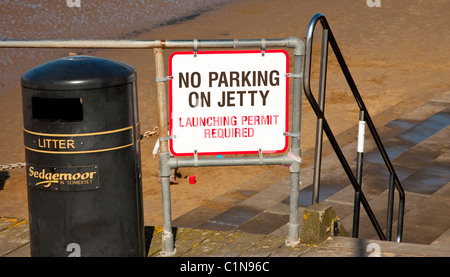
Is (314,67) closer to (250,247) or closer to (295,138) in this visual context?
(250,247)

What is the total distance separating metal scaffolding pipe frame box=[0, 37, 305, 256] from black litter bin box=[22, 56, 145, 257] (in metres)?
0.18

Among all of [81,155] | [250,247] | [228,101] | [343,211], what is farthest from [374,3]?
[81,155]

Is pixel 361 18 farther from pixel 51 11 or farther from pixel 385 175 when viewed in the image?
pixel 385 175

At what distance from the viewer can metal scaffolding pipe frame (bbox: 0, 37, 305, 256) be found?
5.21 metres

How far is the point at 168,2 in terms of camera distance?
2692cm

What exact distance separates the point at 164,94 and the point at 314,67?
1350 cm

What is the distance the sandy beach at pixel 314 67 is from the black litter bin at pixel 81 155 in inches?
196

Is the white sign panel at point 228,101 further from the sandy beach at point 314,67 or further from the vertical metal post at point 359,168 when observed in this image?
the sandy beach at point 314,67

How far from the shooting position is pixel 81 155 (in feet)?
16.4

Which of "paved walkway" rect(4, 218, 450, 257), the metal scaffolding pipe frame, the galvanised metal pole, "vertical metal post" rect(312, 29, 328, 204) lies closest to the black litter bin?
the metal scaffolding pipe frame

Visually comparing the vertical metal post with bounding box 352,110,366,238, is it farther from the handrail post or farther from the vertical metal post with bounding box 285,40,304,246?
the vertical metal post with bounding box 285,40,304,246

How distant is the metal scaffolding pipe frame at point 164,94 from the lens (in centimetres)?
521
